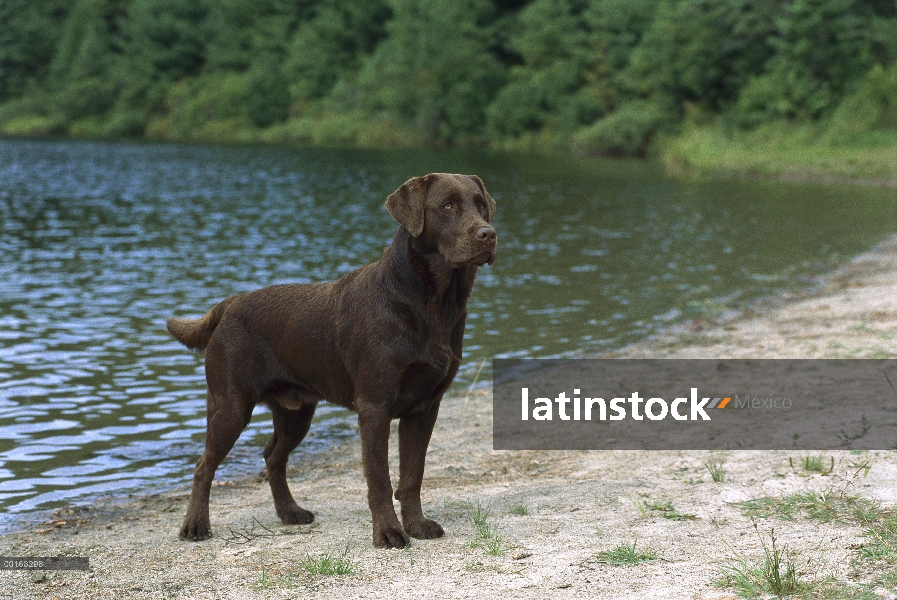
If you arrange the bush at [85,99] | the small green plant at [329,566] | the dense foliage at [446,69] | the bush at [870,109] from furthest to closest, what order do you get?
the bush at [85,99] < the dense foliage at [446,69] < the bush at [870,109] < the small green plant at [329,566]

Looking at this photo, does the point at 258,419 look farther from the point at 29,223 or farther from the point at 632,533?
the point at 29,223

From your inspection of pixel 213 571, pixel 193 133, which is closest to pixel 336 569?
pixel 213 571

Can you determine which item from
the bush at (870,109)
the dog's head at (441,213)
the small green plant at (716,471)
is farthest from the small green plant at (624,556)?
the bush at (870,109)

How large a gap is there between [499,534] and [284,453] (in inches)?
60.5

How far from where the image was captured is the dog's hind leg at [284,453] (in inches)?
247

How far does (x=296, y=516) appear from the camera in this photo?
6.25m

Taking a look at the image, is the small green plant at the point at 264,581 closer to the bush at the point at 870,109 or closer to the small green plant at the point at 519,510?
the small green plant at the point at 519,510

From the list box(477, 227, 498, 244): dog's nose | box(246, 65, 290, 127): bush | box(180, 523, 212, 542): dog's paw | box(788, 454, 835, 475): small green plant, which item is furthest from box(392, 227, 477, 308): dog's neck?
box(246, 65, 290, 127): bush

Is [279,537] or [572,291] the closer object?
[279,537]

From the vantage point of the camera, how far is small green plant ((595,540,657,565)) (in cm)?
489

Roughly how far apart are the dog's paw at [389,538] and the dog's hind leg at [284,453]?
0.90 metres

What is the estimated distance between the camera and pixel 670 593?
14.7 feet

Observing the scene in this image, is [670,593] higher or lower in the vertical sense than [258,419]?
higher

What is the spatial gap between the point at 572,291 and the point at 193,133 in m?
77.6
